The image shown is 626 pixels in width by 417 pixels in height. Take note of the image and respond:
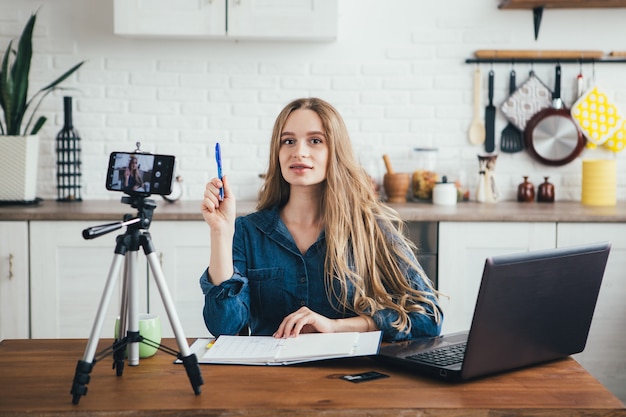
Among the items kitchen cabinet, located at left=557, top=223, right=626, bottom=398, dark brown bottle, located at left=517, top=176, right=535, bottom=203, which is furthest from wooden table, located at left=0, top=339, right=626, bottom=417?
dark brown bottle, located at left=517, top=176, right=535, bottom=203

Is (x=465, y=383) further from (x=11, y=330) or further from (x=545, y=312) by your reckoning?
(x=11, y=330)

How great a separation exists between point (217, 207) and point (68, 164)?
7.82 ft

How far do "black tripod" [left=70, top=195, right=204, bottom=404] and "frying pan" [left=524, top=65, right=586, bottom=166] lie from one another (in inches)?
117

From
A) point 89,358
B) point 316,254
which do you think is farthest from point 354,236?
point 89,358

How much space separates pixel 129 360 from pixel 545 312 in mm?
913

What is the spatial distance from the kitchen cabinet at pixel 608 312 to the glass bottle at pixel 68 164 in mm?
2468

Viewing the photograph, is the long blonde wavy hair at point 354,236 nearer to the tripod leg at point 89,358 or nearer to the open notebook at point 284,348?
the open notebook at point 284,348

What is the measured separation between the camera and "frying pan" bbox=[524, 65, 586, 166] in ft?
13.5

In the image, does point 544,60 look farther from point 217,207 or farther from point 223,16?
point 217,207

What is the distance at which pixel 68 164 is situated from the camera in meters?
4.03

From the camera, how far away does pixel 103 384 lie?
1555 mm

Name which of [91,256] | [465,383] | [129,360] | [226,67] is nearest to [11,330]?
[91,256]

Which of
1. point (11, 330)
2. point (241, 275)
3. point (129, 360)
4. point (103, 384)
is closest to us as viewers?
point (103, 384)

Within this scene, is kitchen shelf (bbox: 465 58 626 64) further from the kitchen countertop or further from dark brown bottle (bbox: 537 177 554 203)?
the kitchen countertop
